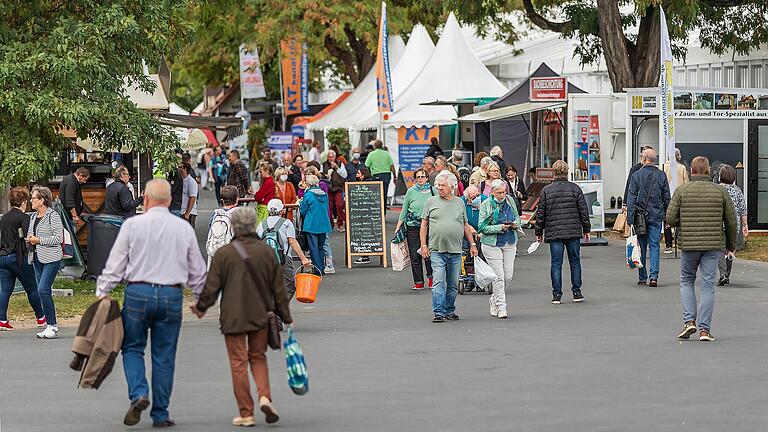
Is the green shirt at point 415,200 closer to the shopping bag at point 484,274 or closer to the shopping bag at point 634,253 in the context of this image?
the shopping bag at point 634,253

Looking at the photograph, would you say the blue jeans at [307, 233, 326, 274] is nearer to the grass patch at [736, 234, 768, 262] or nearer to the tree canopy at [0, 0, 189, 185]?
the tree canopy at [0, 0, 189, 185]

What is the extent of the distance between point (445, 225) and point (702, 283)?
2.87 meters

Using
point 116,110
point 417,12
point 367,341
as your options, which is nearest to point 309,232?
point 116,110

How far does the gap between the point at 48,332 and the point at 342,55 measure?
113ft

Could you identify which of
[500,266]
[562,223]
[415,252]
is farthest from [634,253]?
[500,266]

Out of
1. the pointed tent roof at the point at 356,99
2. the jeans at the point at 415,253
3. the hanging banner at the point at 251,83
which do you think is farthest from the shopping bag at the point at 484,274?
the hanging banner at the point at 251,83

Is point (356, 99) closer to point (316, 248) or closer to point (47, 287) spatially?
point (316, 248)

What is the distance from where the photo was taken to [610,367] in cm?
1166

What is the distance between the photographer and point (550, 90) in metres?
28.7

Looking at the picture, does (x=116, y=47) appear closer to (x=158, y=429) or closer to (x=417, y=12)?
(x=158, y=429)

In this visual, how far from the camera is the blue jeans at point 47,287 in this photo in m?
14.6

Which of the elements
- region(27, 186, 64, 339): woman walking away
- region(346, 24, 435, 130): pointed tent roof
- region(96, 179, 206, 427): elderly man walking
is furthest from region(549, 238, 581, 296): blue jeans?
region(346, 24, 435, 130): pointed tent roof

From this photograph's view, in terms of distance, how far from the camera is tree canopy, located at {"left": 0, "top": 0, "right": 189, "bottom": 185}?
57.8ft

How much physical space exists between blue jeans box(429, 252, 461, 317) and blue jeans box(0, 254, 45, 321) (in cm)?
416
